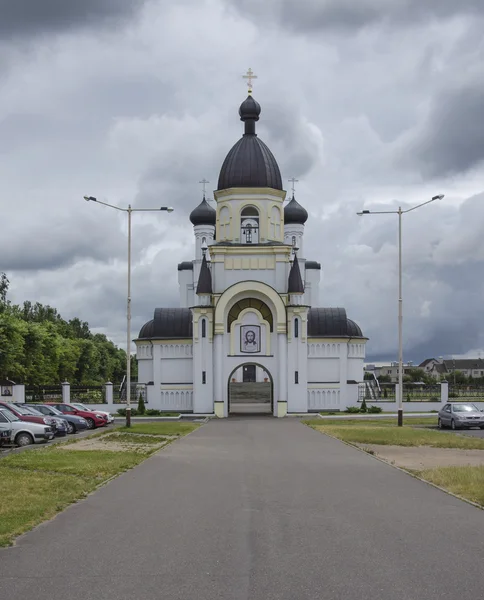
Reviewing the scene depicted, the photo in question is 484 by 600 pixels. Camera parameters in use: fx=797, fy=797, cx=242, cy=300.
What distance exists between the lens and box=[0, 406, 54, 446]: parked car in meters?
25.0

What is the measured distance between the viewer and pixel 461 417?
34406 millimetres

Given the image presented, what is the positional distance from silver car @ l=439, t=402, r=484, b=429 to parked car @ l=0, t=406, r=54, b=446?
17.9 m

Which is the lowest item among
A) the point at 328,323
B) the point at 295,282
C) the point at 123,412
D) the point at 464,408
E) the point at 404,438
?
the point at 123,412

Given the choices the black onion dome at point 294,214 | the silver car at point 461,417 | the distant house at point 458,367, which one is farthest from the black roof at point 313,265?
the distant house at point 458,367

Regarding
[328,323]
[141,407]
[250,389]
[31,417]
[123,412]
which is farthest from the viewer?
[250,389]

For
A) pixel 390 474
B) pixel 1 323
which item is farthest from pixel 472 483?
pixel 1 323

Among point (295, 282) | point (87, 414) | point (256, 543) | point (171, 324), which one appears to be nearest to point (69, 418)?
point (87, 414)

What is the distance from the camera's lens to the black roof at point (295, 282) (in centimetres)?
4899

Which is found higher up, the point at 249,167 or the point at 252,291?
the point at 249,167

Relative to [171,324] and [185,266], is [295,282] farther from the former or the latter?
[185,266]

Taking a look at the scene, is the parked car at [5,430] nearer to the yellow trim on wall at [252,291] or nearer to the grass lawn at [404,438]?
the grass lawn at [404,438]

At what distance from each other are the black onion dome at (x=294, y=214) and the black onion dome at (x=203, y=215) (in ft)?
20.6

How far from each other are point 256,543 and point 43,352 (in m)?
63.6

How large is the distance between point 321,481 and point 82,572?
8139mm
